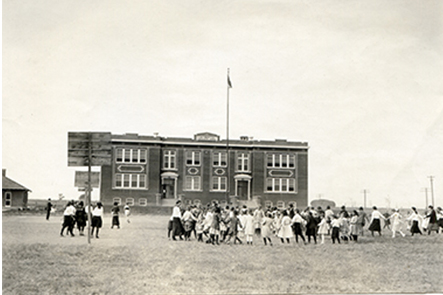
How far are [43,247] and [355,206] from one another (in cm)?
666

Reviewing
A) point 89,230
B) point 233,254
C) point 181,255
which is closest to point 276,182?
point 233,254

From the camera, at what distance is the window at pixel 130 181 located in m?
9.58

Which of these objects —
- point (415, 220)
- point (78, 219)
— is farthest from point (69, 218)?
point (415, 220)

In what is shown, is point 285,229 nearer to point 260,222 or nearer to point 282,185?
point 260,222

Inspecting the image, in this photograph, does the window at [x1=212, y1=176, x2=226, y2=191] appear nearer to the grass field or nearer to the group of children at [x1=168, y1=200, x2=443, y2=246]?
the group of children at [x1=168, y1=200, x2=443, y2=246]

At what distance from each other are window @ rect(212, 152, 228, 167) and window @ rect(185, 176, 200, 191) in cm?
49

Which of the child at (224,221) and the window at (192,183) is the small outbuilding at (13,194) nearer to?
the window at (192,183)

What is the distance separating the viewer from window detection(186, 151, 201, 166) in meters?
10.2

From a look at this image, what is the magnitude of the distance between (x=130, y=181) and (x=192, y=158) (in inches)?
53.5

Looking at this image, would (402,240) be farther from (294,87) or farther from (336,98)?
(294,87)

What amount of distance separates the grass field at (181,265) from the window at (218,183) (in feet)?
4.11

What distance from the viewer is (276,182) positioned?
10.4 m

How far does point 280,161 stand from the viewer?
1021 centimetres

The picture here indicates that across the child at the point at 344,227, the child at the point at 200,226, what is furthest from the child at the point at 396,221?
the child at the point at 200,226
